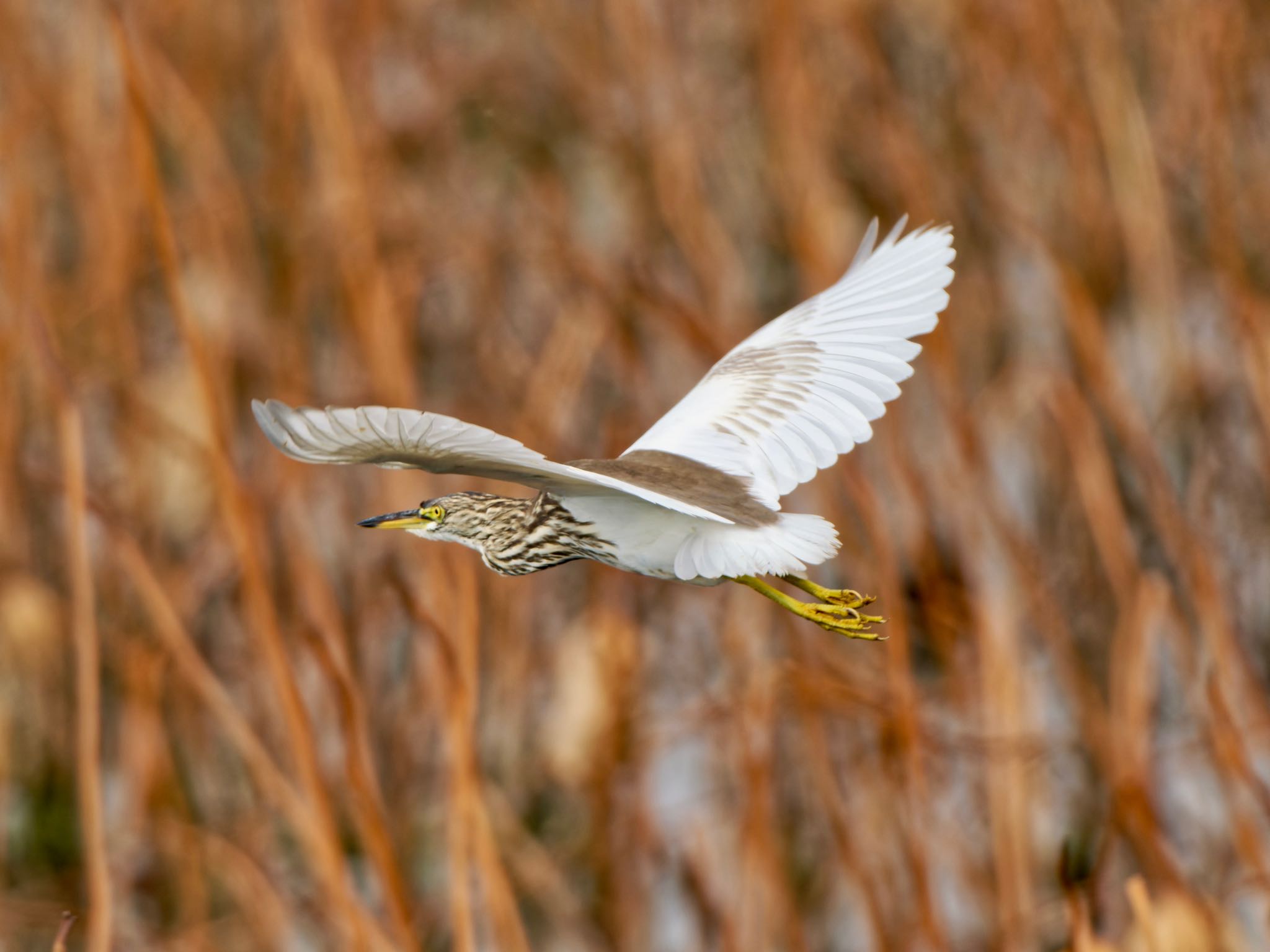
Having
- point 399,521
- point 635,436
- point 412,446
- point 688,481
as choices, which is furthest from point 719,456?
point 635,436

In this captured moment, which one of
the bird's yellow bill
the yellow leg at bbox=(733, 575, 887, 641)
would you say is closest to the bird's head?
the bird's yellow bill

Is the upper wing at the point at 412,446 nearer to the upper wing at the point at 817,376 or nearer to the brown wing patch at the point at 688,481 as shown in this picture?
the brown wing patch at the point at 688,481

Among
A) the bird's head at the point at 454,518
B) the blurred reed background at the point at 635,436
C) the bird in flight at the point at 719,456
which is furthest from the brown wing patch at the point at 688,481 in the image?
the blurred reed background at the point at 635,436

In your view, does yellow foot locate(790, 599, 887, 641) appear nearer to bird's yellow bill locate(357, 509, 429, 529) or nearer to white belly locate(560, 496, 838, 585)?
white belly locate(560, 496, 838, 585)

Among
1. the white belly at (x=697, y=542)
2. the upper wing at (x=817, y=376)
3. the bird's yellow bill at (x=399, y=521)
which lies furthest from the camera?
the upper wing at (x=817, y=376)

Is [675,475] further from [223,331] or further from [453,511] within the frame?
[223,331]

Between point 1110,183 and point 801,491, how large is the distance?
75 cm

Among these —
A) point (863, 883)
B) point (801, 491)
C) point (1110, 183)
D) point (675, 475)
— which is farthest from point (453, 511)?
point (1110, 183)

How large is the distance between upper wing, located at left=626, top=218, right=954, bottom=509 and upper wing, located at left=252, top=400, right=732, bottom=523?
26cm

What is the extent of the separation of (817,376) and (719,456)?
7.2 inches

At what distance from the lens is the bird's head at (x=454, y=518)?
3.73ft

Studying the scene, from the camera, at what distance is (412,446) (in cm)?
89

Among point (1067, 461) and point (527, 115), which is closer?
point (1067, 461)

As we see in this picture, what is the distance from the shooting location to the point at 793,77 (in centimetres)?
251
